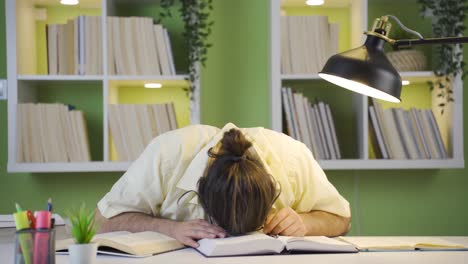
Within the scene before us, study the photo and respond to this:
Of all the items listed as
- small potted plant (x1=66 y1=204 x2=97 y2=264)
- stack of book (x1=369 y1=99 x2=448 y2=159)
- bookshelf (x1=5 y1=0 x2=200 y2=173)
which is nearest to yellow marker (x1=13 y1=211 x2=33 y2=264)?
small potted plant (x1=66 y1=204 x2=97 y2=264)

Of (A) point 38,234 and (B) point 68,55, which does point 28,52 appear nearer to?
(B) point 68,55

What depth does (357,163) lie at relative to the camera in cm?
307

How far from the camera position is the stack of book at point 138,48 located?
3.08m

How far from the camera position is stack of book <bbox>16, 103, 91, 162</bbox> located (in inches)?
120

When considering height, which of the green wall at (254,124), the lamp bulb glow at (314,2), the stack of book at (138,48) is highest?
the lamp bulb glow at (314,2)

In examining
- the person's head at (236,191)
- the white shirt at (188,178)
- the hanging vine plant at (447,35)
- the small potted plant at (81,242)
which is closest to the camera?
the small potted plant at (81,242)

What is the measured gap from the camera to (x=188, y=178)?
204cm

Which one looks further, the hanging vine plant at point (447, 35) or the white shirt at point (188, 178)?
the hanging vine plant at point (447, 35)

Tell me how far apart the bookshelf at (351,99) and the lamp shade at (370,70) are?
137 cm

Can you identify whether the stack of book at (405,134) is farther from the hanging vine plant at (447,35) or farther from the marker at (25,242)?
the marker at (25,242)

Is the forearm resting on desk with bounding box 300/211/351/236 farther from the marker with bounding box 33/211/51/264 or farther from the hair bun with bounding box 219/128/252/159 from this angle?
the marker with bounding box 33/211/51/264

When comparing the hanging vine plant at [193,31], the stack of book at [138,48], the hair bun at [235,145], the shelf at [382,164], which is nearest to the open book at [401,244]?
the hair bun at [235,145]

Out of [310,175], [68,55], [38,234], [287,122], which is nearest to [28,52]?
[68,55]

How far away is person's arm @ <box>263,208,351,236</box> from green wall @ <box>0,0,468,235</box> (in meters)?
1.11
